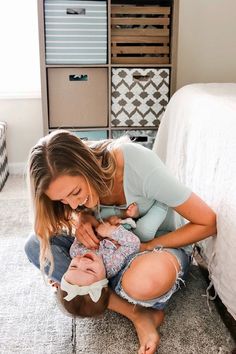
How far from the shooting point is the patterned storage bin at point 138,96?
2395 millimetres

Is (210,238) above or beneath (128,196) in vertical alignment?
beneath

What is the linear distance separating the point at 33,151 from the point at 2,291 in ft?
2.01

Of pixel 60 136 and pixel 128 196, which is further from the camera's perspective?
pixel 128 196

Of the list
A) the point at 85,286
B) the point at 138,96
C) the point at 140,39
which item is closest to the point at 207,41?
the point at 140,39

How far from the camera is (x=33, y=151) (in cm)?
119

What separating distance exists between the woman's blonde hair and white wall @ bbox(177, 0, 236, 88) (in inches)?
64.3

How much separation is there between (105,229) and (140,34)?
4.49ft

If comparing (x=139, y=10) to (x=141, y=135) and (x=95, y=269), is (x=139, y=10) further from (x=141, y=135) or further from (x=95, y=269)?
(x=95, y=269)

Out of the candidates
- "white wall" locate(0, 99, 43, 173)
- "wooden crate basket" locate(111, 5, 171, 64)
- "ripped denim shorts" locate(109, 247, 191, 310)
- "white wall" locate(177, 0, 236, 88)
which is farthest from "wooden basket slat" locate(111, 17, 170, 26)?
"ripped denim shorts" locate(109, 247, 191, 310)

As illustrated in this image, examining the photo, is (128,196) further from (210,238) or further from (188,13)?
(188,13)

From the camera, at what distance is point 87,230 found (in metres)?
1.38

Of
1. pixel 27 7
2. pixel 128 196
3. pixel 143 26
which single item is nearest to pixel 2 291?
pixel 128 196

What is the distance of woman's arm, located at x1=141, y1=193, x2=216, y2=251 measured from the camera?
1275 mm

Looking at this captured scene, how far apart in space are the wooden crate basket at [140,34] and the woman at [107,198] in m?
1.17
